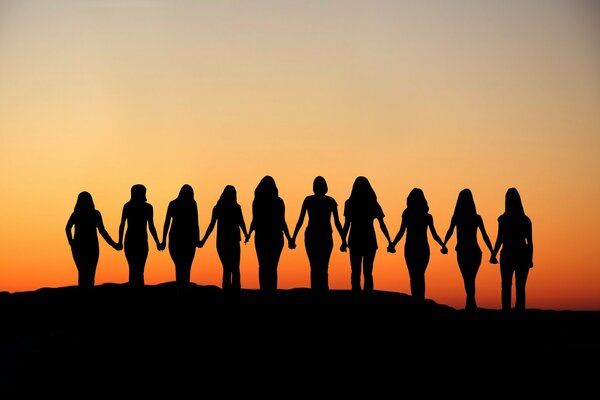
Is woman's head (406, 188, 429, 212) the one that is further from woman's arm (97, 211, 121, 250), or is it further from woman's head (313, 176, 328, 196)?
woman's arm (97, 211, 121, 250)

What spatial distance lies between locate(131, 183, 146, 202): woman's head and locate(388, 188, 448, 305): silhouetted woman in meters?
7.16

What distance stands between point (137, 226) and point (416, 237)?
791 cm

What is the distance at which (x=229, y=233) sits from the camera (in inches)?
1250

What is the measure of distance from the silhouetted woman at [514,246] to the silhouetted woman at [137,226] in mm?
9937

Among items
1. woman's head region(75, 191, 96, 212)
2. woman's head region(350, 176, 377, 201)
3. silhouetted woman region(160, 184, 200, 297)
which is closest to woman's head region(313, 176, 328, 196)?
woman's head region(350, 176, 377, 201)

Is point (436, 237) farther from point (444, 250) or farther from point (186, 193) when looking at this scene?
point (186, 193)

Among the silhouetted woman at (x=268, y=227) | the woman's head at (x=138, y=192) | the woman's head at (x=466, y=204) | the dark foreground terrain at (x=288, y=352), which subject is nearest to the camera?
the dark foreground terrain at (x=288, y=352)

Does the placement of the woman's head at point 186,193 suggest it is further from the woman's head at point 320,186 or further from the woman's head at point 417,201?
the woman's head at point 417,201

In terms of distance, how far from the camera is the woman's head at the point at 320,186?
31.4m

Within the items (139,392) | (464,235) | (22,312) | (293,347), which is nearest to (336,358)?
(293,347)

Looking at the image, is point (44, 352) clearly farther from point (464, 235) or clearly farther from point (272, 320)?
point (464, 235)

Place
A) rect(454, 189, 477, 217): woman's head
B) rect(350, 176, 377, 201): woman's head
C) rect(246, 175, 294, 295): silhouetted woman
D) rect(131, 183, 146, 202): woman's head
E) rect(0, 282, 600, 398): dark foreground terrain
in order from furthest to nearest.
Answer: rect(454, 189, 477, 217): woman's head
rect(131, 183, 146, 202): woman's head
rect(350, 176, 377, 201): woman's head
rect(246, 175, 294, 295): silhouetted woman
rect(0, 282, 600, 398): dark foreground terrain

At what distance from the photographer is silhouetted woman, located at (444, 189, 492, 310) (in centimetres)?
3281

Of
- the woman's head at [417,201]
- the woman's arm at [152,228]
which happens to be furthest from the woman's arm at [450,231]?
the woman's arm at [152,228]
